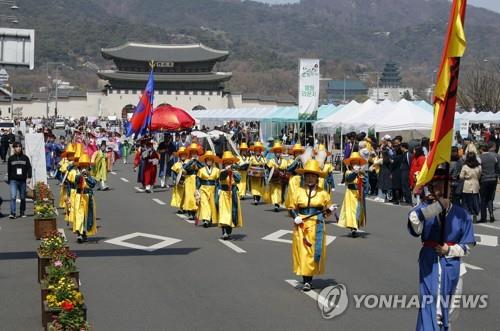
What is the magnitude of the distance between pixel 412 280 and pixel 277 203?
32.4 ft

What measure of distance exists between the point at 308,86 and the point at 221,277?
72.6 ft

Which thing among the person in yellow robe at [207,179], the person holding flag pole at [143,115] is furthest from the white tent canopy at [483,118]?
the person in yellow robe at [207,179]

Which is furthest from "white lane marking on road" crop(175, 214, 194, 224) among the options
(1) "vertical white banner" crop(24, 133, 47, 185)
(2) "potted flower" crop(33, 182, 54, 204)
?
(1) "vertical white banner" crop(24, 133, 47, 185)

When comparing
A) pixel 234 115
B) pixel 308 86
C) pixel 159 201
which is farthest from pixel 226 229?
pixel 234 115

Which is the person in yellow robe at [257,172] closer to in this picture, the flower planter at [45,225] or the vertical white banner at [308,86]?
the flower planter at [45,225]

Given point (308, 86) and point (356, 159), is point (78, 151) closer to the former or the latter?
point (356, 159)

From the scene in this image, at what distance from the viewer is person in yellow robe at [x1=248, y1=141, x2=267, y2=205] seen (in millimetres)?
22625

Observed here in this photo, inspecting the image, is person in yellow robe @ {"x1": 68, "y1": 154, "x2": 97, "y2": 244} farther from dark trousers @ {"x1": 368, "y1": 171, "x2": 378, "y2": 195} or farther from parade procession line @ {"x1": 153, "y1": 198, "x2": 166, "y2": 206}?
dark trousers @ {"x1": 368, "y1": 171, "x2": 378, "y2": 195}

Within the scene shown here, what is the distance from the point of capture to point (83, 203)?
51.1 feet

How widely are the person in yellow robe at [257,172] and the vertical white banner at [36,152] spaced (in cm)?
557

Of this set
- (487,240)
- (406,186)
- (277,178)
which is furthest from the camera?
(406,186)

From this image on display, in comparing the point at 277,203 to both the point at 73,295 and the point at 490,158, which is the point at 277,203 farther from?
the point at 73,295

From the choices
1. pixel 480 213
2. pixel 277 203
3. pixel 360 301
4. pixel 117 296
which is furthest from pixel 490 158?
pixel 117 296

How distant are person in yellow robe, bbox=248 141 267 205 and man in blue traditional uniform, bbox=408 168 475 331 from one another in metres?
15.0
